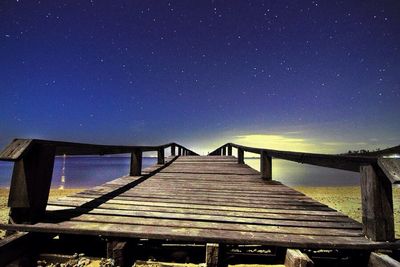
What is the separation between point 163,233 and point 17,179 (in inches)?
69.6

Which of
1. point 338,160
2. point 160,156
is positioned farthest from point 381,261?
point 160,156

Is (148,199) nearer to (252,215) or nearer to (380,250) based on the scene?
(252,215)

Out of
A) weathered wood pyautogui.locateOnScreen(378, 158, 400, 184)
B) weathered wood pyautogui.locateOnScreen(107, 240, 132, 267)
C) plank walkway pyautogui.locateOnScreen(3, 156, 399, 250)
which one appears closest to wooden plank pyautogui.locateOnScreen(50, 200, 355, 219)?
plank walkway pyautogui.locateOnScreen(3, 156, 399, 250)

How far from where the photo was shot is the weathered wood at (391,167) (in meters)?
2.15

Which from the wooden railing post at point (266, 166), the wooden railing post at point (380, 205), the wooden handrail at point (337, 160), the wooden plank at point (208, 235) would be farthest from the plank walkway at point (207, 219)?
the wooden railing post at point (266, 166)

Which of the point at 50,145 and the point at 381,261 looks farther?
the point at 50,145

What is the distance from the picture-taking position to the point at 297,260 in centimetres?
231

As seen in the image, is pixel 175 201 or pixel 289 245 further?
pixel 175 201

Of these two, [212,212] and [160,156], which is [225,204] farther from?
[160,156]

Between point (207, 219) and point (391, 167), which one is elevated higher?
point (391, 167)

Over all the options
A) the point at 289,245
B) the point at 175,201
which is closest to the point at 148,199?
the point at 175,201

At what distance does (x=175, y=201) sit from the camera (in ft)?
14.0

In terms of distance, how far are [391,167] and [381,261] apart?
0.90 m

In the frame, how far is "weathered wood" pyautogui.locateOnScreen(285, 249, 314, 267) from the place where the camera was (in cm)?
227
